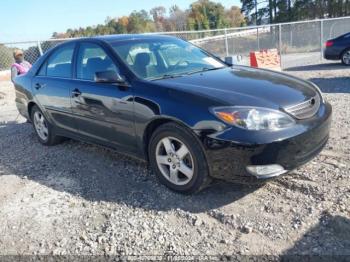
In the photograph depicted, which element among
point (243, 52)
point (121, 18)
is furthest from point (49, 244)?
point (121, 18)

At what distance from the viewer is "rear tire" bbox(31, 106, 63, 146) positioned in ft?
19.0

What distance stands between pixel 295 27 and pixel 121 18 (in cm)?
6126

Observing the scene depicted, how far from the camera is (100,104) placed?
4402mm

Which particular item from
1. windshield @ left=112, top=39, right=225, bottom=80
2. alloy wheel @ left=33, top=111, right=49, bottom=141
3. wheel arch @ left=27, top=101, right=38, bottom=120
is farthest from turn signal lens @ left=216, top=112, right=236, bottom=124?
wheel arch @ left=27, top=101, right=38, bottom=120

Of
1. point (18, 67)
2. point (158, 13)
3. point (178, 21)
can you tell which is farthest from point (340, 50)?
point (158, 13)

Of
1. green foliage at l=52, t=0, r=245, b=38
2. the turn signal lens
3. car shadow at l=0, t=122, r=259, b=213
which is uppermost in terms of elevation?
green foliage at l=52, t=0, r=245, b=38

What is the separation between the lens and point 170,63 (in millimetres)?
4496

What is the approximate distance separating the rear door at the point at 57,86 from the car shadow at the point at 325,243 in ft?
10.8

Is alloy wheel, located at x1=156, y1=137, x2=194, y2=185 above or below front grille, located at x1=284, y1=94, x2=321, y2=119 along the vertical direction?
below

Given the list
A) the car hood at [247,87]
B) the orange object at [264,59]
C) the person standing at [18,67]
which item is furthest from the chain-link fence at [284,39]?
the car hood at [247,87]

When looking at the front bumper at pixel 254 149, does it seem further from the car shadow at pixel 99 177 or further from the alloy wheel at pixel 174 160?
the car shadow at pixel 99 177

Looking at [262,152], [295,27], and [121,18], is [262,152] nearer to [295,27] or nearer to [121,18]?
[295,27]

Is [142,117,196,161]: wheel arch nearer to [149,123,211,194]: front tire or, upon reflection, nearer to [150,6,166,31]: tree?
[149,123,211,194]: front tire

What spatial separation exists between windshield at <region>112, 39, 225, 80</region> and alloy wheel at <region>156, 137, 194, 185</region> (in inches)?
31.5
